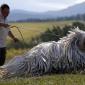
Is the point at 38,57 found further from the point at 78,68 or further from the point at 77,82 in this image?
the point at 77,82

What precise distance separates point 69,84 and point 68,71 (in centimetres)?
255

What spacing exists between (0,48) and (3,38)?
1.08ft

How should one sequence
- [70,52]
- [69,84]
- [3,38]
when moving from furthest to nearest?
[70,52]
[3,38]
[69,84]

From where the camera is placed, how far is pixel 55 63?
11.5 m

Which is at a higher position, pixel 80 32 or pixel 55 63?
pixel 80 32

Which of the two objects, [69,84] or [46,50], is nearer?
[69,84]

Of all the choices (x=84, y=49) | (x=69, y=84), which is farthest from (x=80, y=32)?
(x=69, y=84)

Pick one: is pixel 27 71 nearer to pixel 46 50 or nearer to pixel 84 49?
pixel 46 50

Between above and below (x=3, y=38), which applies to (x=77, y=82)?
below

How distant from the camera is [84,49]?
1173cm

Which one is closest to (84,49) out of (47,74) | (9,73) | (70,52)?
(70,52)

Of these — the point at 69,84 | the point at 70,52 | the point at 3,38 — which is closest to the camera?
the point at 69,84

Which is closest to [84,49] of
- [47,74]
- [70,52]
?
[70,52]

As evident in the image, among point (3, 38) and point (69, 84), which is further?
point (3, 38)
